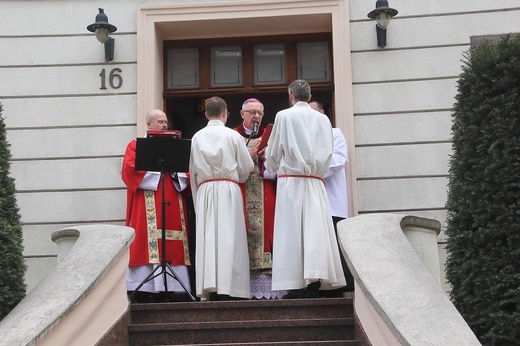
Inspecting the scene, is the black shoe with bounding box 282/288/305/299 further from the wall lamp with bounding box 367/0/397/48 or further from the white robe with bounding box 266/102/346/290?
the wall lamp with bounding box 367/0/397/48

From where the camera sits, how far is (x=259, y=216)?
35.1 feet

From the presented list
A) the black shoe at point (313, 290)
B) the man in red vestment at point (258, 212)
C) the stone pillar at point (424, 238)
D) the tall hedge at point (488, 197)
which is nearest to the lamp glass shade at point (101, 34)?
the man in red vestment at point (258, 212)

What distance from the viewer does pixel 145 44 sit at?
12.9 meters

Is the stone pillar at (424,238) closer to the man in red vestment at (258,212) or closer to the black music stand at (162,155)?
the man in red vestment at (258,212)

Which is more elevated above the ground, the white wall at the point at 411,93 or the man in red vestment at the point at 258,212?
the white wall at the point at 411,93

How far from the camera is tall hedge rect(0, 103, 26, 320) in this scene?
7.55 meters

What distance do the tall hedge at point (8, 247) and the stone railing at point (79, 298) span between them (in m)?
0.19

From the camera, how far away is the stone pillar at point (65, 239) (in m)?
8.89

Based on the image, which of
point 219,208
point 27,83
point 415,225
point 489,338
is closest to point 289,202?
point 219,208

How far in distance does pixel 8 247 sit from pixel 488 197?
151 inches

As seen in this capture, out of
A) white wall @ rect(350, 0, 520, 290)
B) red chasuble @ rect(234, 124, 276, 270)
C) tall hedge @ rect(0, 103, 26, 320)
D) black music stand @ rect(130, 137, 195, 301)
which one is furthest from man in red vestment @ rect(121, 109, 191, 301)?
tall hedge @ rect(0, 103, 26, 320)

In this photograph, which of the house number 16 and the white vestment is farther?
the house number 16

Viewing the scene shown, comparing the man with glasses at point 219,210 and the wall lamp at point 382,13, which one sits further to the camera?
the wall lamp at point 382,13

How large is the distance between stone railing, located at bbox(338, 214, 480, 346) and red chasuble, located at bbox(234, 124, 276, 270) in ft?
7.49
